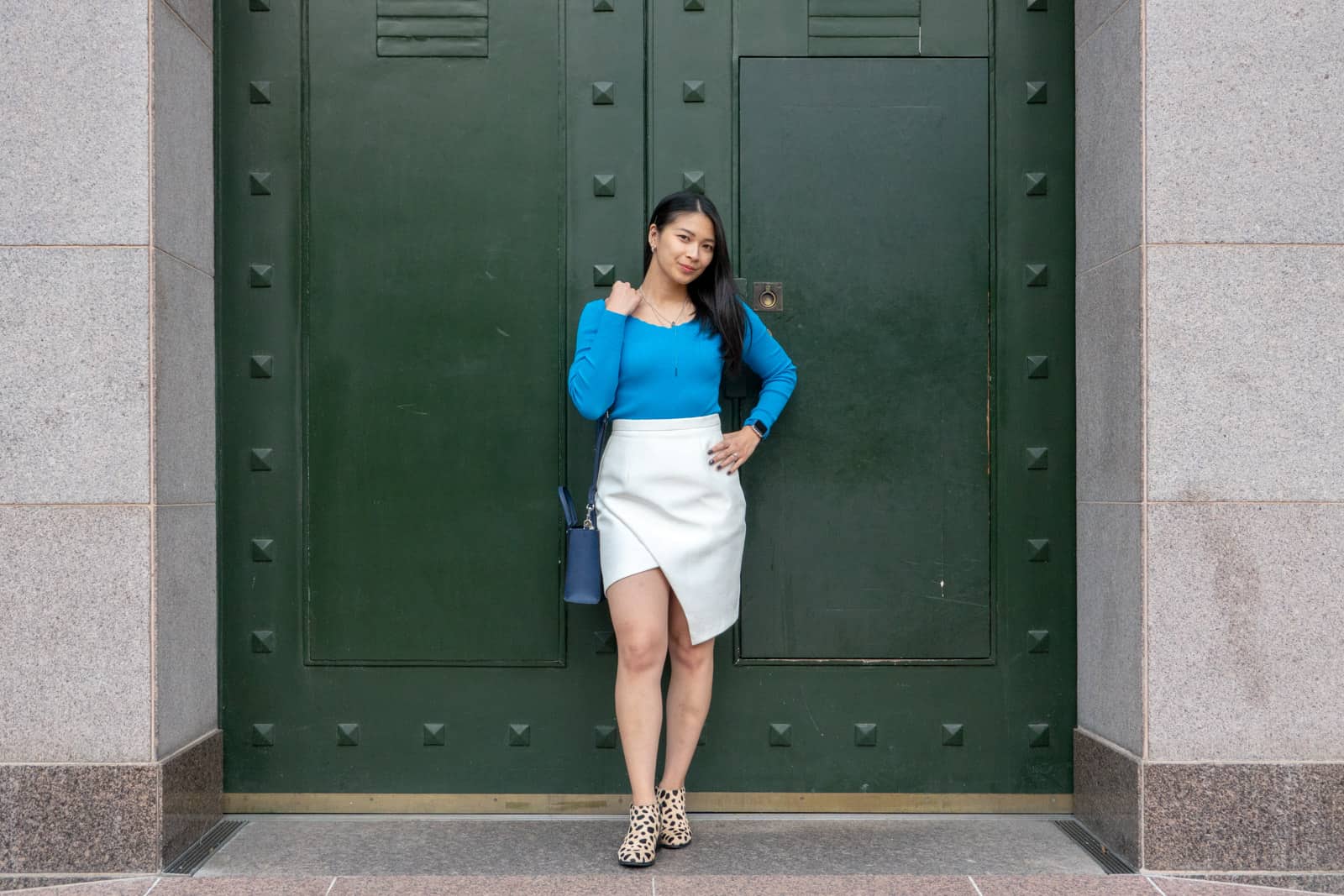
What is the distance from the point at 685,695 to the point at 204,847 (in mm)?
1836

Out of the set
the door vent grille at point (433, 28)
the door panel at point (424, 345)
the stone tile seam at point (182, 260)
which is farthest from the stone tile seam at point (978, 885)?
the door vent grille at point (433, 28)

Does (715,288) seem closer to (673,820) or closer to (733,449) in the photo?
(733,449)

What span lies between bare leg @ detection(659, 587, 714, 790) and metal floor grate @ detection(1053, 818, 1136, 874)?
1.48 m

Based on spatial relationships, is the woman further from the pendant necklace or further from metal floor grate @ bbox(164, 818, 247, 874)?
metal floor grate @ bbox(164, 818, 247, 874)

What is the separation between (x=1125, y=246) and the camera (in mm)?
3973

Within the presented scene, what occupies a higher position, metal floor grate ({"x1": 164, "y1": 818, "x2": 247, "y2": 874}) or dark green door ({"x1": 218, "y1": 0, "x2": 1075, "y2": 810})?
dark green door ({"x1": 218, "y1": 0, "x2": 1075, "y2": 810})

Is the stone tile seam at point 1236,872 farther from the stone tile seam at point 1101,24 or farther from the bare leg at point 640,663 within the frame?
the stone tile seam at point 1101,24

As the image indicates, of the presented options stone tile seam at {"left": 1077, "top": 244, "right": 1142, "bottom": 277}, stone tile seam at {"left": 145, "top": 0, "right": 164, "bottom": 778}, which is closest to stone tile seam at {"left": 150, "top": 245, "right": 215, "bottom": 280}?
stone tile seam at {"left": 145, "top": 0, "right": 164, "bottom": 778}

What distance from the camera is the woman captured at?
393 centimetres

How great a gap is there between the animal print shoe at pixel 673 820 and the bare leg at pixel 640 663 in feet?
0.42

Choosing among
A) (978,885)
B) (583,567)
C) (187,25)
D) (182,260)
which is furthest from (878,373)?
(187,25)

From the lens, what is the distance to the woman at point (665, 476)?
3.93 m

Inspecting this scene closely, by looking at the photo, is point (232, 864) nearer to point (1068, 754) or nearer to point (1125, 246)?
point (1068, 754)

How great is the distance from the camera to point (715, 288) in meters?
4.08
